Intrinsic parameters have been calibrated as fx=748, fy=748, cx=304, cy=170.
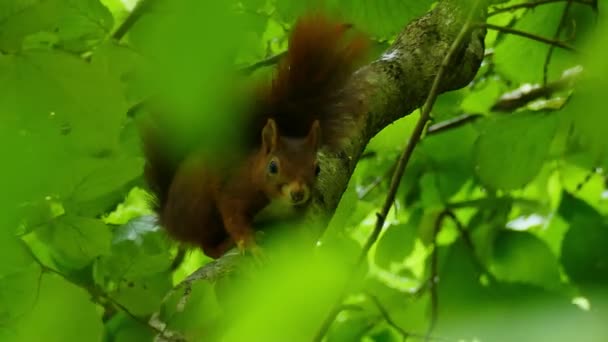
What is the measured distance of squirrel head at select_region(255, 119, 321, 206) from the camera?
1.08 meters

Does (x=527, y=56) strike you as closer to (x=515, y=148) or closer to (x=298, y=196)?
(x=515, y=148)

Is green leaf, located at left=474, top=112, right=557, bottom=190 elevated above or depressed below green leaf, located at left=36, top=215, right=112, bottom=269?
below

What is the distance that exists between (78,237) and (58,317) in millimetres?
174

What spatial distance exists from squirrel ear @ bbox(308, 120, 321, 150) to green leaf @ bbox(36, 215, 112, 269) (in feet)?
1.22

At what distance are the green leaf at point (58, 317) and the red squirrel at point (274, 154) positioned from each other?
320 millimetres

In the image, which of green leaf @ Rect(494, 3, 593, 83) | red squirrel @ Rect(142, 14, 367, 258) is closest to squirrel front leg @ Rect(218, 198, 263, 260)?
red squirrel @ Rect(142, 14, 367, 258)

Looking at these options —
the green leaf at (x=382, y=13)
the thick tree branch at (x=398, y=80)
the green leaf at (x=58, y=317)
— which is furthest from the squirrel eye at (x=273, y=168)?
the green leaf at (x=58, y=317)

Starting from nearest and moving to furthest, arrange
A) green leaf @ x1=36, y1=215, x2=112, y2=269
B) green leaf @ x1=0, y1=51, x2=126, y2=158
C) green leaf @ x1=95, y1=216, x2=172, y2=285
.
Result: green leaf @ x1=0, y1=51, x2=126, y2=158
green leaf @ x1=36, y1=215, x2=112, y2=269
green leaf @ x1=95, y1=216, x2=172, y2=285

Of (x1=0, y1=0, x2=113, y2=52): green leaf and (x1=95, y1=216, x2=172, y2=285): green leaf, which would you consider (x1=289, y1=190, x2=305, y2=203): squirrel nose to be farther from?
(x1=0, y1=0, x2=113, y2=52): green leaf

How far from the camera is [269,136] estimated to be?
3.75 feet

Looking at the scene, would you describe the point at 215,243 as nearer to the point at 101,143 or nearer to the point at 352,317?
the point at 352,317

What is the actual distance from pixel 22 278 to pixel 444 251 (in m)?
0.97

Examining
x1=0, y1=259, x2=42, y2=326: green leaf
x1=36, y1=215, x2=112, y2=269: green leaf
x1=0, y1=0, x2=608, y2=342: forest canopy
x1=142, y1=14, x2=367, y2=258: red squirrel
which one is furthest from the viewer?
x1=142, y1=14, x2=367, y2=258: red squirrel

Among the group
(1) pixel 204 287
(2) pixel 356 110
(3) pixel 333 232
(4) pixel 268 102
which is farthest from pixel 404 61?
(1) pixel 204 287
